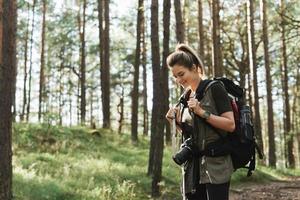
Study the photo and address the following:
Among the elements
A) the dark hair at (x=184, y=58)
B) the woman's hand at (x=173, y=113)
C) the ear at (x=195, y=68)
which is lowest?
the woman's hand at (x=173, y=113)

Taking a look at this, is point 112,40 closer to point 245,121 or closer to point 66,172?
point 66,172

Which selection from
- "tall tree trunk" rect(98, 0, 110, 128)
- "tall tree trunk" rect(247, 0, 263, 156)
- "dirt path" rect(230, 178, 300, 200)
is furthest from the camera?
"tall tree trunk" rect(98, 0, 110, 128)

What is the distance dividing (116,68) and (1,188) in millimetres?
28979

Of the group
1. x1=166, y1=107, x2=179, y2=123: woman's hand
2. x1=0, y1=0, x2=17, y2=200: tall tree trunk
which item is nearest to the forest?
x1=0, y1=0, x2=17, y2=200: tall tree trunk

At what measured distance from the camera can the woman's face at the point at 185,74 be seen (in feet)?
11.8

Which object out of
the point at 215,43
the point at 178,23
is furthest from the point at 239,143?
the point at 215,43

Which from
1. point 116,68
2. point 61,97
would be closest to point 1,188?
point 116,68

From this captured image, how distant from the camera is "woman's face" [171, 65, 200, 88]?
3588 millimetres

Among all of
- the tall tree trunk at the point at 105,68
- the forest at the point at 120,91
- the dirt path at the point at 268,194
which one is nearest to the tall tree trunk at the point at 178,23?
the forest at the point at 120,91

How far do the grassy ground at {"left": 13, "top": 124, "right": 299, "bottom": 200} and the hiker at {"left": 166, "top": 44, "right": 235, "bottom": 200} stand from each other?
498 centimetres

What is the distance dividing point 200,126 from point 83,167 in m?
9.35

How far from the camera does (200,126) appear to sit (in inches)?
137

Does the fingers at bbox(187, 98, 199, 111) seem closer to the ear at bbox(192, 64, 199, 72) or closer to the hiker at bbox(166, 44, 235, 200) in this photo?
the hiker at bbox(166, 44, 235, 200)

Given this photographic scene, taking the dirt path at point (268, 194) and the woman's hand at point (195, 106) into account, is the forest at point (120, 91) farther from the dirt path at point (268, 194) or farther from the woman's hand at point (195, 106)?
the woman's hand at point (195, 106)
